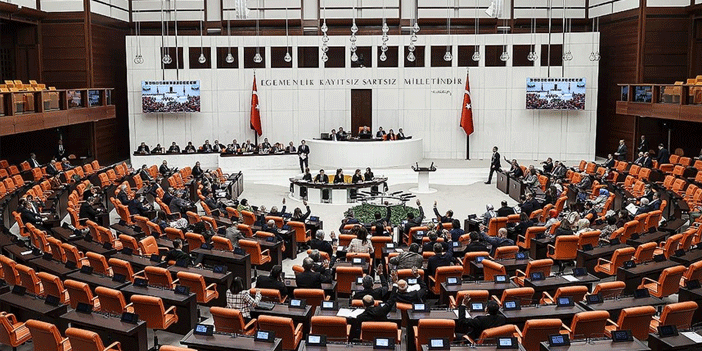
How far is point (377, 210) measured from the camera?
20.3 meters

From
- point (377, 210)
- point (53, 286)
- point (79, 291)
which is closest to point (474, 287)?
point (79, 291)

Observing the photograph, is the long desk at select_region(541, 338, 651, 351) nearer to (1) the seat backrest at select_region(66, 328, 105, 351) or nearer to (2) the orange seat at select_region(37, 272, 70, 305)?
(1) the seat backrest at select_region(66, 328, 105, 351)

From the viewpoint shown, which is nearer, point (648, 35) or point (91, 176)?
point (91, 176)

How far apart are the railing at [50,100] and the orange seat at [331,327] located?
14.6 m

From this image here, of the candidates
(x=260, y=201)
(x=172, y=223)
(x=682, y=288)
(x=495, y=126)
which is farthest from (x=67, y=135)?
(x=682, y=288)

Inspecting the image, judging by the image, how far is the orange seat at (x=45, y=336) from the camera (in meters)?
8.14

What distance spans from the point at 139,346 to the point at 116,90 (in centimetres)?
2562

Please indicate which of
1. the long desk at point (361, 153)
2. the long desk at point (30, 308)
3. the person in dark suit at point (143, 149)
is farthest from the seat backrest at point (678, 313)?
the person in dark suit at point (143, 149)

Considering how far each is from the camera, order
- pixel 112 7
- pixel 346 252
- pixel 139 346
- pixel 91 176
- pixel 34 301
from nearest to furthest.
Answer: pixel 139 346
pixel 34 301
pixel 346 252
pixel 91 176
pixel 112 7

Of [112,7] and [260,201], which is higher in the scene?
[112,7]

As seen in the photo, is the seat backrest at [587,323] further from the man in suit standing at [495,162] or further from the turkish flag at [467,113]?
the turkish flag at [467,113]

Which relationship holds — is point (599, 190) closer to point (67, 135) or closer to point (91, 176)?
point (91, 176)

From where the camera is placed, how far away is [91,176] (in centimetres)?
2245

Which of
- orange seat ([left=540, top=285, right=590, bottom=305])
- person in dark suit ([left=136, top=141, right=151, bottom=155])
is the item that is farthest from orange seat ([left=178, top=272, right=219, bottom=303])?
person in dark suit ([left=136, top=141, right=151, bottom=155])
